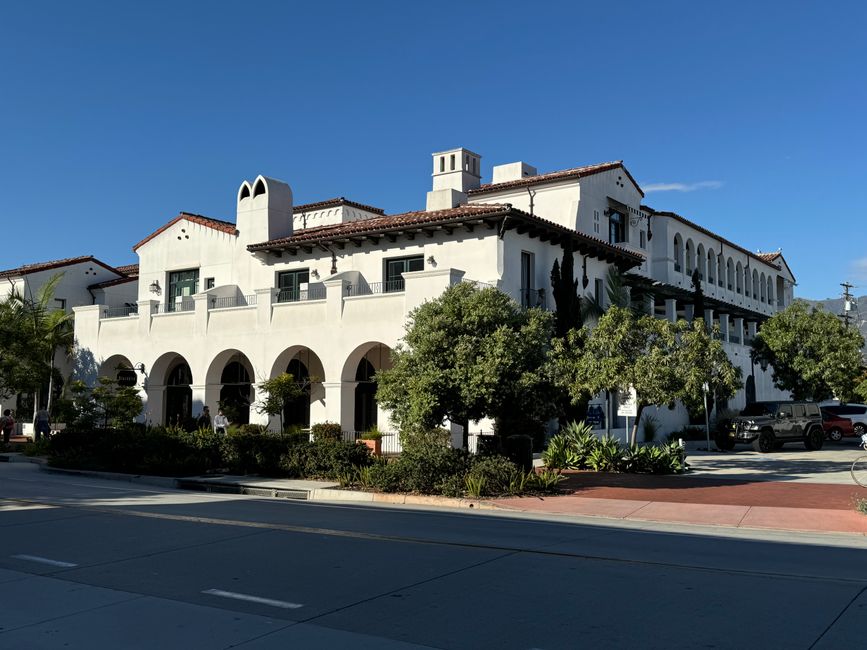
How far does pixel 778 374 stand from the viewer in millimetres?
40906

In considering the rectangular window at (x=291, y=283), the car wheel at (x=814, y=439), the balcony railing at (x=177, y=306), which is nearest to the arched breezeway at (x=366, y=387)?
the rectangular window at (x=291, y=283)

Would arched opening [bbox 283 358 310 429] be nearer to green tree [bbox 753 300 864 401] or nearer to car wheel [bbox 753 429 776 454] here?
car wheel [bbox 753 429 776 454]

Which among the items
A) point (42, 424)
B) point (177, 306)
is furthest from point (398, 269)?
point (42, 424)

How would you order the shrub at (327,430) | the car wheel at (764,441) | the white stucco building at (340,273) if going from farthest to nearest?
the car wheel at (764,441)
the white stucco building at (340,273)
the shrub at (327,430)

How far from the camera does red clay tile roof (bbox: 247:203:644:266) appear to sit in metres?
27.4

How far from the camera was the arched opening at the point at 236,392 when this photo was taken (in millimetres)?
32800

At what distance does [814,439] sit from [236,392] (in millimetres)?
23972

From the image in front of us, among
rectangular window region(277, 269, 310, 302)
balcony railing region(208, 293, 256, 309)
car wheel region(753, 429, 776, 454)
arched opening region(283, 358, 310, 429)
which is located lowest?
car wheel region(753, 429, 776, 454)

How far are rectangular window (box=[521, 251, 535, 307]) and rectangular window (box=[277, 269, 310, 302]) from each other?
8.73m

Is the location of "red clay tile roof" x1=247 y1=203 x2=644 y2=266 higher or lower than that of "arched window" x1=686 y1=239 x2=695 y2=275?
lower

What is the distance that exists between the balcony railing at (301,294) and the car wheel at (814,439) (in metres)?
20.1

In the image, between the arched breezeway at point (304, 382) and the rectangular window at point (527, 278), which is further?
the arched breezeway at point (304, 382)

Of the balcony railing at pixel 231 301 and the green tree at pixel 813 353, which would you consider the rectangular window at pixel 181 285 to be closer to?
the balcony railing at pixel 231 301

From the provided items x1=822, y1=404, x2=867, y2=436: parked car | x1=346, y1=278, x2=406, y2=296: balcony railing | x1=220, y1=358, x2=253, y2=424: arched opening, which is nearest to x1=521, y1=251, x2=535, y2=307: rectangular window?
x1=346, y1=278, x2=406, y2=296: balcony railing
